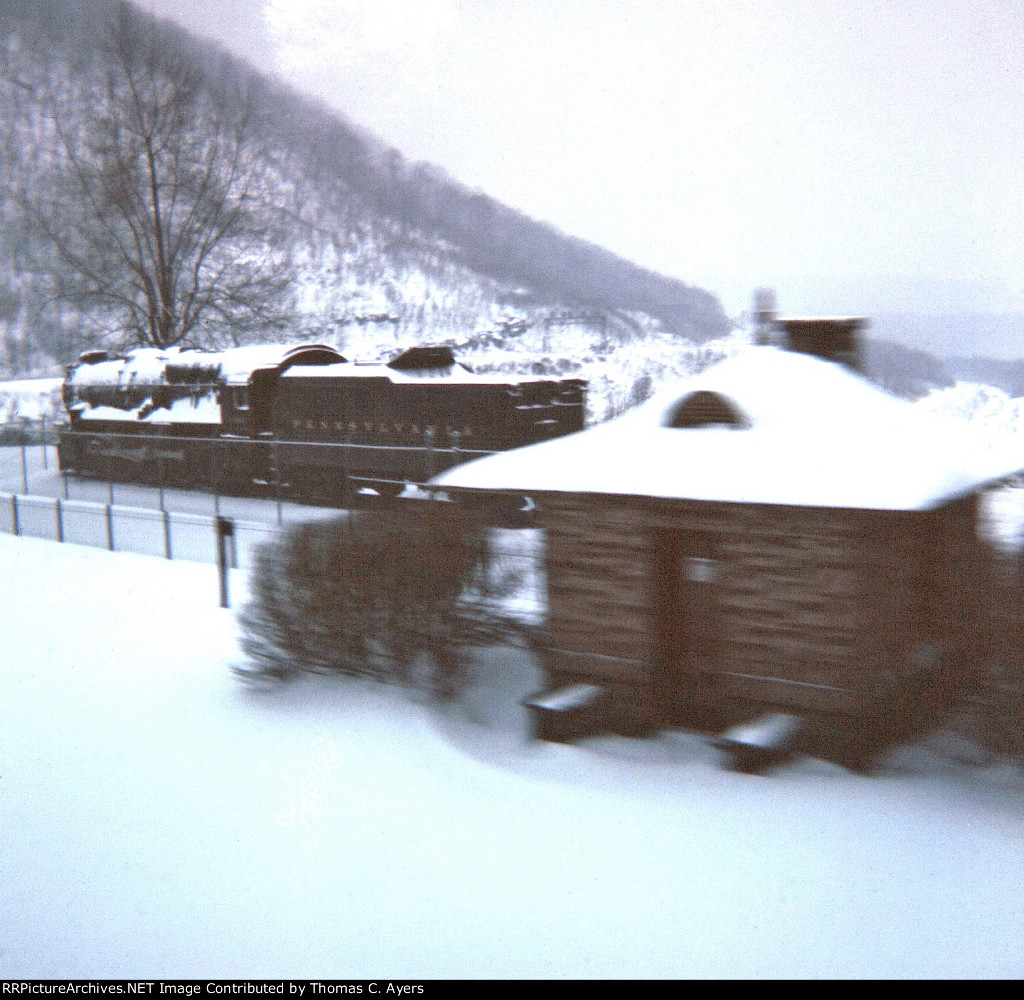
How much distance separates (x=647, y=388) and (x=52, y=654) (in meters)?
21.0

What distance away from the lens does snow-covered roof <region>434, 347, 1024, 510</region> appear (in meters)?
6.39

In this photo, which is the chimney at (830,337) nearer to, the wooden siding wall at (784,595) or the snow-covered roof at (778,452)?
the snow-covered roof at (778,452)

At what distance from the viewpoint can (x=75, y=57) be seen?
38.3 metres

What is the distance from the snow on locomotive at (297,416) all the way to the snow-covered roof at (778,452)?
325 inches

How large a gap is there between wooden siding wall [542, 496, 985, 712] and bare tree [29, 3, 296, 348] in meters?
34.2

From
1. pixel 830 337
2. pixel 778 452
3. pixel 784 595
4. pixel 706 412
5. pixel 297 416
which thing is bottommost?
pixel 784 595

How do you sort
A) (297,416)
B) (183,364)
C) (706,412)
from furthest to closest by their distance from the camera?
1. (183,364)
2. (297,416)
3. (706,412)

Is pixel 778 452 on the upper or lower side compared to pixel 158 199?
lower

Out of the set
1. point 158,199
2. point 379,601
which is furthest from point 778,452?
point 158,199

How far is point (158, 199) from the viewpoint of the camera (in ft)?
130

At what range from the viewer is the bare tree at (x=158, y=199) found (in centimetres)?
3775

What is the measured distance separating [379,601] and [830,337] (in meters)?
4.73

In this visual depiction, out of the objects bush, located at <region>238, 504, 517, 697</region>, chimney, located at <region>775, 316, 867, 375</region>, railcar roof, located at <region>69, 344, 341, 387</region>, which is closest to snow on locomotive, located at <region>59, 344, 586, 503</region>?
railcar roof, located at <region>69, 344, 341, 387</region>

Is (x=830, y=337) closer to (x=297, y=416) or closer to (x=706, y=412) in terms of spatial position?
(x=706, y=412)
